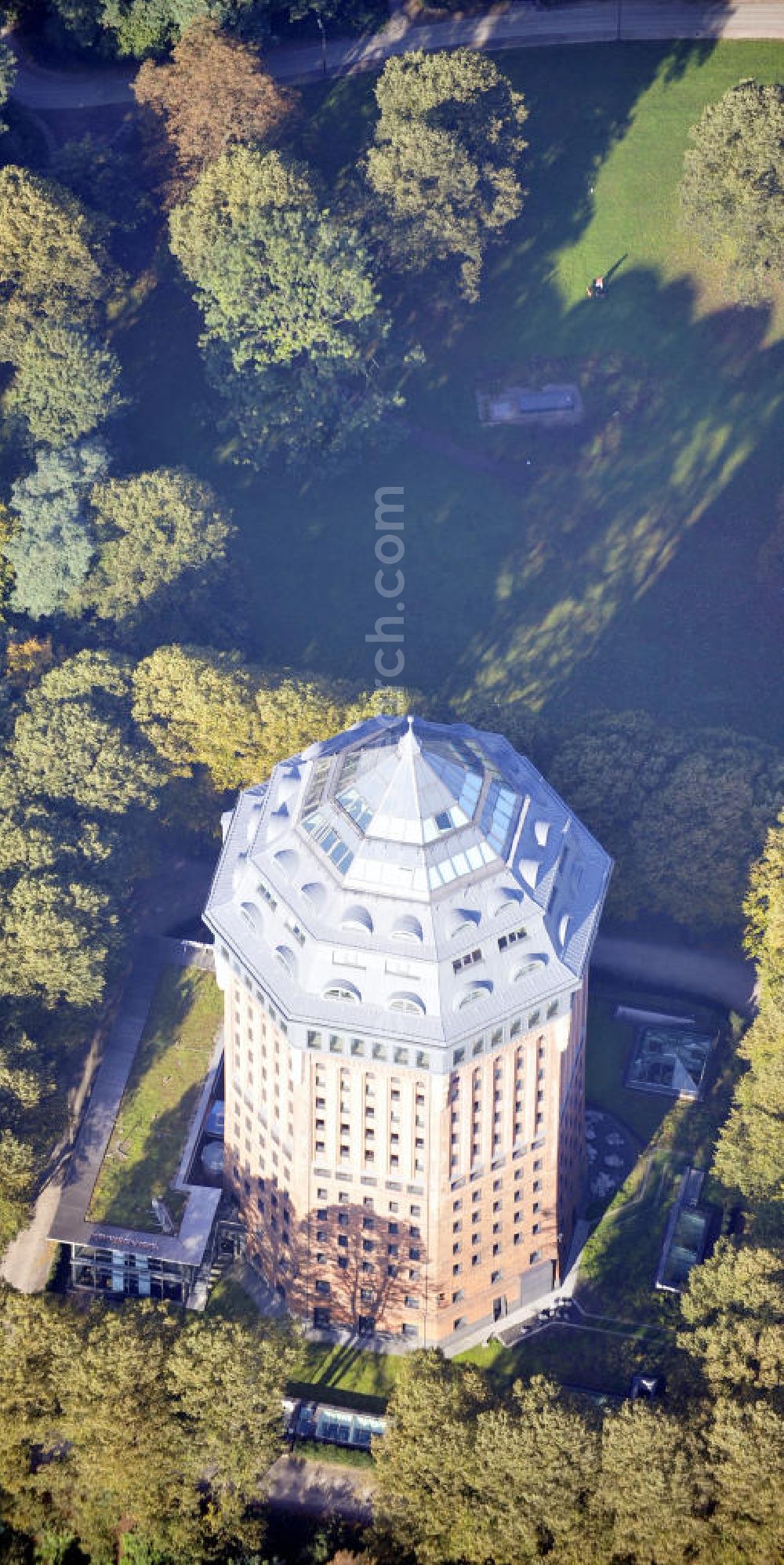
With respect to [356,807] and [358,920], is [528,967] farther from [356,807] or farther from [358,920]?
[356,807]

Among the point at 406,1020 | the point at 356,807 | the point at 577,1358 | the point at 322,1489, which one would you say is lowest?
the point at 322,1489

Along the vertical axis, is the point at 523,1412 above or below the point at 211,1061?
below

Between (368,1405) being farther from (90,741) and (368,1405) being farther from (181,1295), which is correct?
(90,741)

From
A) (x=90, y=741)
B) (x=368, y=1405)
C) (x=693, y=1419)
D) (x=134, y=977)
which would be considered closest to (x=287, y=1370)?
(x=368, y=1405)

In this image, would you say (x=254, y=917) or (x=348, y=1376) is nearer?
(x=254, y=917)

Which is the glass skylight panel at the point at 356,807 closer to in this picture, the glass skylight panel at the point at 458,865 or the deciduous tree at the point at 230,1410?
the glass skylight panel at the point at 458,865

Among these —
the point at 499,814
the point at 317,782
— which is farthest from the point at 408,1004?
the point at 317,782

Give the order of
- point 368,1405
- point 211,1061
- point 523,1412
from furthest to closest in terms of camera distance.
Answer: point 211,1061
point 368,1405
point 523,1412
